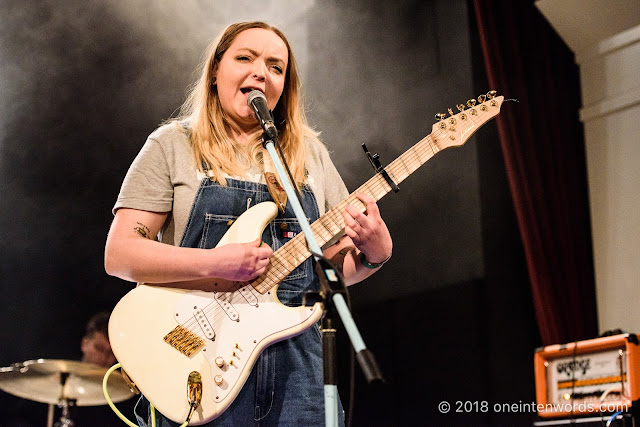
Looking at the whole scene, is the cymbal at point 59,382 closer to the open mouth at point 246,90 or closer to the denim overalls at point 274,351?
the denim overalls at point 274,351

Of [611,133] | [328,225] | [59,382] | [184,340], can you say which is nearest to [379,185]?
[328,225]

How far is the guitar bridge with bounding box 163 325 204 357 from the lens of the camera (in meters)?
1.66

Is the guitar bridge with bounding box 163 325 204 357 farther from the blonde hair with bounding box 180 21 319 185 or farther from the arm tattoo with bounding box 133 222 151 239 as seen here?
the blonde hair with bounding box 180 21 319 185

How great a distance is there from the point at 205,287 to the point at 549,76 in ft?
11.7

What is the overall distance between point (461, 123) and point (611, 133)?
2.77 metres

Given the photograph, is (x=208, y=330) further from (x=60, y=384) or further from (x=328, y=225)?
(x=60, y=384)

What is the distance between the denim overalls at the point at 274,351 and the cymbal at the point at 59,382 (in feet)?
4.98

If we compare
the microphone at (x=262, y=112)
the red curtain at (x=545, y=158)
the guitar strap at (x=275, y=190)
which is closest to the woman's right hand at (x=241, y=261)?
the guitar strap at (x=275, y=190)

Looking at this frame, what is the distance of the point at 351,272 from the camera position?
1942 millimetres

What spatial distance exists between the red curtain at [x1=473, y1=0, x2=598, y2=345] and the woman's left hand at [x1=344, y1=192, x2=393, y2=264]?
8.57ft

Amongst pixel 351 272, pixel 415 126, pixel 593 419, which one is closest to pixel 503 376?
pixel 593 419

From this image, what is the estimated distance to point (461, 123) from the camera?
6.90 feet

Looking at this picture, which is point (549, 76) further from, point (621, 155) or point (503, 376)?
point (503, 376)

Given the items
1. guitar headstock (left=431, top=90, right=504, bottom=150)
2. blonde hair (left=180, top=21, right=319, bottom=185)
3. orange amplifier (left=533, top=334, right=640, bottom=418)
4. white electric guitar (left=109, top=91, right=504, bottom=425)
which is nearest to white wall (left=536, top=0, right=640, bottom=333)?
orange amplifier (left=533, top=334, right=640, bottom=418)
